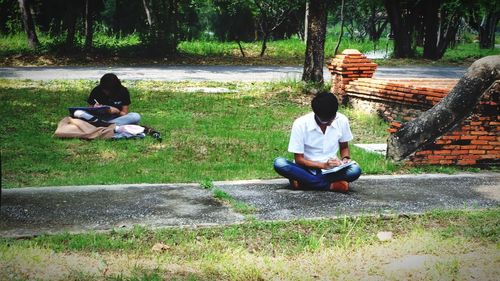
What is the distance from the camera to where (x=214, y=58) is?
2409cm

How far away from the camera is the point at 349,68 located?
13.3 meters

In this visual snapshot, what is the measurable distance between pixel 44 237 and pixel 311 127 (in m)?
2.83

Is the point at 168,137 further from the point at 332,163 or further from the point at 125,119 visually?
the point at 332,163

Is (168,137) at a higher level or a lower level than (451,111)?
lower

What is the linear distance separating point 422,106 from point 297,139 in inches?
190

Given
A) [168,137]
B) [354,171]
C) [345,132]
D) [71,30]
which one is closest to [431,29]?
[71,30]

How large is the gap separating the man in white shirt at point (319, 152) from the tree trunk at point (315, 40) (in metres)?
7.79

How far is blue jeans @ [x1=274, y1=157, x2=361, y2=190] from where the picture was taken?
261 inches

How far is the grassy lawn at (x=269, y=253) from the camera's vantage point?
14.8ft

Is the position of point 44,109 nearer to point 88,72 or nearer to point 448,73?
point 88,72

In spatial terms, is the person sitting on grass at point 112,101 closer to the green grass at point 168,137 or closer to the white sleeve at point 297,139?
the green grass at point 168,137

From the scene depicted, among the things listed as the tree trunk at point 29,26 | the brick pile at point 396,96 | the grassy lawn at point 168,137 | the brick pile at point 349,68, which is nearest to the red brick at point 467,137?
the grassy lawn at point 168,137

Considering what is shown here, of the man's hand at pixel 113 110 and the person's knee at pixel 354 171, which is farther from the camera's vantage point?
the man's hand at pixel 113 110

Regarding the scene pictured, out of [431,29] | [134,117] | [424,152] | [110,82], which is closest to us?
[424,152]
